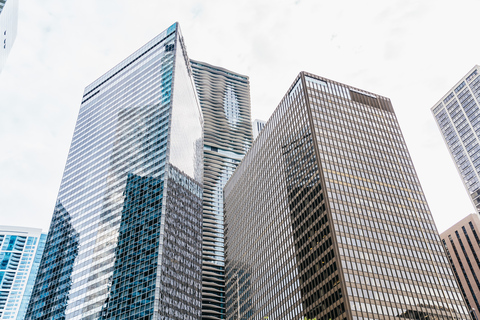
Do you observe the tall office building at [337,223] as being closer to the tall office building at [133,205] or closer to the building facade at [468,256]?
the tall office building at [133,205]

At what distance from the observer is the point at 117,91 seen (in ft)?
577

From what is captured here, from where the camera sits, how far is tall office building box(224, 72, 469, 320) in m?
104

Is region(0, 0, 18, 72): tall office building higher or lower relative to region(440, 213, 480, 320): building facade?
higher

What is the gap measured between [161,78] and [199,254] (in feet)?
210

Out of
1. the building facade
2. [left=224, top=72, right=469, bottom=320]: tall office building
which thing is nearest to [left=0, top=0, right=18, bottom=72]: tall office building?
[left=224, top=72, right=469, bottom=320]: tall office building

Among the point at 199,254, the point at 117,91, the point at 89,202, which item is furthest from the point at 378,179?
the point at 117,91

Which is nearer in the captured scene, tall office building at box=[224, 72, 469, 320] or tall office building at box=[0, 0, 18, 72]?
tall office building at box=[0, 0, 18, 72]

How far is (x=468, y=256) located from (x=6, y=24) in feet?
625

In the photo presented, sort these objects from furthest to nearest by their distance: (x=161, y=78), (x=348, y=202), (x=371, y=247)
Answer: (x=161, y=78) < (x=348, y=202) < (x=371, y=247)

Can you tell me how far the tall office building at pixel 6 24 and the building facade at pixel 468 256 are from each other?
559ft

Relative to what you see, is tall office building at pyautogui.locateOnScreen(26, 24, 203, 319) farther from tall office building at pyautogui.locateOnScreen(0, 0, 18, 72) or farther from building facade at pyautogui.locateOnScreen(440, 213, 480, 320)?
building facade at pyautogui.locateOnScreen(440, 213, 480, 320)

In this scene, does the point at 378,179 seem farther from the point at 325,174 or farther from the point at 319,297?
the point at 319,297

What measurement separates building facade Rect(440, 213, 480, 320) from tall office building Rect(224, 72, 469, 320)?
233 feet

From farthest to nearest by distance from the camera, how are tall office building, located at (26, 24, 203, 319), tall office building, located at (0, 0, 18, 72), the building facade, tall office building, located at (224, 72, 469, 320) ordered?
1. the building facade
2. tall office building, located at (26, 24, 203, 319)
3. tall office building, located at (224, 72, 469, 320)
4. tall office building, located at (0, 0, 18, 72)
